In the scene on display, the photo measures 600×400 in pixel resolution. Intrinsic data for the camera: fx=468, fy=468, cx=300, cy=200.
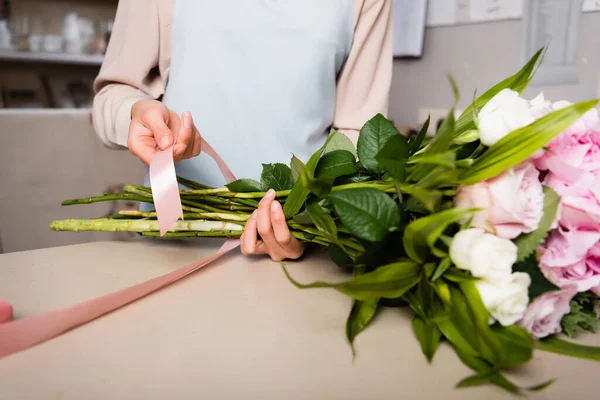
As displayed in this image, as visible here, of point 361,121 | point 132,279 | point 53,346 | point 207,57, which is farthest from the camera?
point 361,121

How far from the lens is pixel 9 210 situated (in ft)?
3.58

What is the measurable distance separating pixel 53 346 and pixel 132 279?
150 mm

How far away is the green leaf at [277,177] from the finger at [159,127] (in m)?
0.12

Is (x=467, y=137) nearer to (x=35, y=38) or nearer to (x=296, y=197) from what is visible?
(x=296, y=197)

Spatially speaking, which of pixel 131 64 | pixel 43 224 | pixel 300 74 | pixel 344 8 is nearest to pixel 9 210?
pixel 43 224

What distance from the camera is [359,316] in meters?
0.42

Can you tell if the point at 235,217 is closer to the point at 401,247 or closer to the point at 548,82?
the point at 401,247

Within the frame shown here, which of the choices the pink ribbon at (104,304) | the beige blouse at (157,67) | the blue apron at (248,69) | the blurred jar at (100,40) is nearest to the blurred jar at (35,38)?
the blurred jar at (100,40)

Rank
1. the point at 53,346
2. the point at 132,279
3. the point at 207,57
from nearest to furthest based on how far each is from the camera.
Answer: the point at 53,346
the point at 132,279
the point at 207,57

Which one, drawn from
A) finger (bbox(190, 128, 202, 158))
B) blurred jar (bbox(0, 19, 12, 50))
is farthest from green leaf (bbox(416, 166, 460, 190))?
blurred jar (bbox(0, 19, 12, 50))

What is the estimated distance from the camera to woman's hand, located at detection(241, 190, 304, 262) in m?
0.53

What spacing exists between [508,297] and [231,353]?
221mm

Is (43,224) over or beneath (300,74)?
beneath

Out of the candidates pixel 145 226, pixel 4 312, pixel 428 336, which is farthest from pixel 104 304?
pixel 428 336
